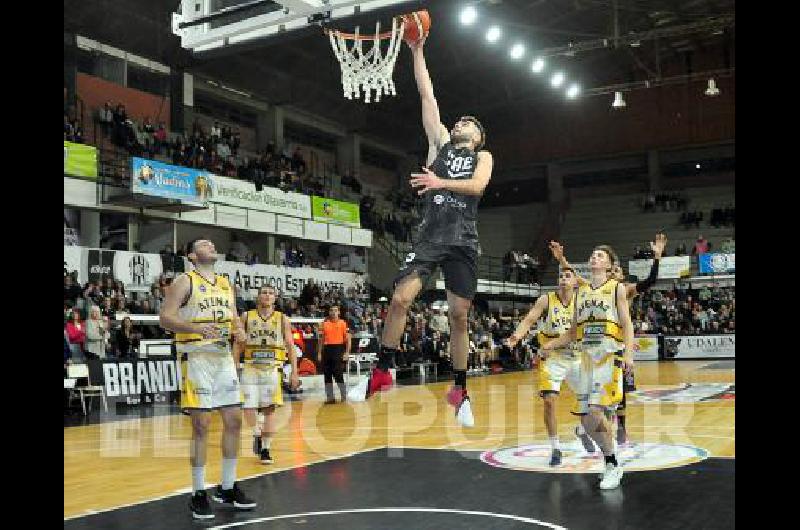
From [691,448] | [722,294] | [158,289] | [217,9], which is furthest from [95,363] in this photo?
[722,294]

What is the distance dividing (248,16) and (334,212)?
19065 millimetres

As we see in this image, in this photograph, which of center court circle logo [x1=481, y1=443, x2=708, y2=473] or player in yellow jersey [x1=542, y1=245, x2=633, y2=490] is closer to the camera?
player in yellow jersey [x1=542, y1=245, x2=633, y2=490]

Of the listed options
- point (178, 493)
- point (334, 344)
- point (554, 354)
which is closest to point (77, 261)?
point (334, 344)

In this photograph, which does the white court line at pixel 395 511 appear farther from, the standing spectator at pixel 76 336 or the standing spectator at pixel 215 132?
the standing spectator at pixel 215 132

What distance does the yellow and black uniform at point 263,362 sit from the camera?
9250 mm

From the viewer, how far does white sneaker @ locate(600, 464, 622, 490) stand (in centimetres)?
724

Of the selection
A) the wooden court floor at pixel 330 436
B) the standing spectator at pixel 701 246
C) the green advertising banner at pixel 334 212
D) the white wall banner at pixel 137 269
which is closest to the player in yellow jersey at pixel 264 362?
the wooden court floor at pixel 330 436

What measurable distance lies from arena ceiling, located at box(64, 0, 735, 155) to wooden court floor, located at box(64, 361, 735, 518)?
11.4 meters

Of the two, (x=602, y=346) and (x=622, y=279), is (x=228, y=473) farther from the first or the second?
(x=622, y=279)

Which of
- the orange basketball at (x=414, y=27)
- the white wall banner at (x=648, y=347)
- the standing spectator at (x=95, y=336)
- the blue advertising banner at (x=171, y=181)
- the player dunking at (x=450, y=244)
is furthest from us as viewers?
the white wall banner at (x=648, y=347)

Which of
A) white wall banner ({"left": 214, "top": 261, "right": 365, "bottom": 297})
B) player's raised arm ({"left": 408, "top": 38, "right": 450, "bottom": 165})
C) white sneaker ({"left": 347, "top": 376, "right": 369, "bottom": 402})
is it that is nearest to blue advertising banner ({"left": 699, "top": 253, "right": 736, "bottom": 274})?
white wall banner ({"left": 214, "top": 261, "right": 365, "bottom": 297})

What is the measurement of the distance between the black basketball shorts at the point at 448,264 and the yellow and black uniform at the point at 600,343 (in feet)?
8.87

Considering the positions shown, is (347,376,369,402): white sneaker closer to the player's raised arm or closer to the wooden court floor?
the player's raised arm

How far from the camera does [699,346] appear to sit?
92.8ft
